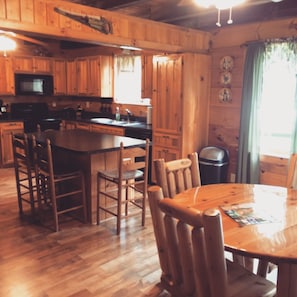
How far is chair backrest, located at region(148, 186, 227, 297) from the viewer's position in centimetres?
137

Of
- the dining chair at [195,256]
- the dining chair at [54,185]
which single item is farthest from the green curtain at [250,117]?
the dining chair at [195,256]

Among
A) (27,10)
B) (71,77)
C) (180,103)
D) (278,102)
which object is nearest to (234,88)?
(278,102)

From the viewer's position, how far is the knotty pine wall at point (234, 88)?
4.21 m

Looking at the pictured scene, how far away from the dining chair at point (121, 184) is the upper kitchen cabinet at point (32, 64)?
382cm

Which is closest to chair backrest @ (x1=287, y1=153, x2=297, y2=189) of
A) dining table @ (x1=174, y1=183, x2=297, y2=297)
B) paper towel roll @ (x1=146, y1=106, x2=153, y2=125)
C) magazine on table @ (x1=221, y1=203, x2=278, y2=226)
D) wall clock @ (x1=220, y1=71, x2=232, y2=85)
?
dining table @ (x1=174, y1=183, x2=297, y2=297)

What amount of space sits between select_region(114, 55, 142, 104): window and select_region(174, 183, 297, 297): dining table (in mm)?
4113

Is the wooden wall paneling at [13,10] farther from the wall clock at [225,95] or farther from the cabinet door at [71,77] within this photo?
the cabinet door at [71,77]

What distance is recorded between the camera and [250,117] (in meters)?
4.37

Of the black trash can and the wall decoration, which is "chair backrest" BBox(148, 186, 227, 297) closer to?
the wall decoration

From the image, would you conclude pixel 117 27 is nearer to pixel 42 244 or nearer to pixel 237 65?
pixel 237 65

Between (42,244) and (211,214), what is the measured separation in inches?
93.1

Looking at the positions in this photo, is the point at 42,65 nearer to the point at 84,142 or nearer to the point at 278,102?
the point at 84,142

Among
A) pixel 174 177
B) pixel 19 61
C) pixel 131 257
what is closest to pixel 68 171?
pixel 131 257

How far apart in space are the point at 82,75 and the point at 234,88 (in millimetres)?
3449
